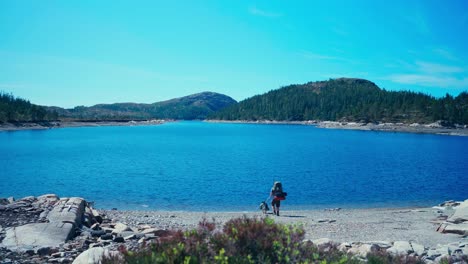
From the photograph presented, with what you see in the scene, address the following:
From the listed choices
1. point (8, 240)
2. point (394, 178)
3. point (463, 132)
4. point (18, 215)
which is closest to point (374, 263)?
point (8, 240)

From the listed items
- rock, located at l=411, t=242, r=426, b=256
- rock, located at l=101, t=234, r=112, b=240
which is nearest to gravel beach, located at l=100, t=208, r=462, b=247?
rock, located at l=411, t=242, r=426, b=256

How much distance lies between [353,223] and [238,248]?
45.8 feet

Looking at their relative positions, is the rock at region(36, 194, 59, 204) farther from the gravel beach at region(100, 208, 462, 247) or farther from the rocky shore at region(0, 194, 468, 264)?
the gravel beach at region(100, 208, 462, 247)

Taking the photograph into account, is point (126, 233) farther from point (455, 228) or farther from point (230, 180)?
point (230, 180)

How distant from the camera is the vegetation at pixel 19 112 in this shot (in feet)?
427

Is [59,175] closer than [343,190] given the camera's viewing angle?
No

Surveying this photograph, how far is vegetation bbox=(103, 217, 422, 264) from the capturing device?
230 inches

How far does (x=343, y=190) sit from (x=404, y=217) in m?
12.1

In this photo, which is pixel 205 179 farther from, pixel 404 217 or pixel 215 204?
pixel 404 217

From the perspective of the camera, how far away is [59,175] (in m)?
38.5

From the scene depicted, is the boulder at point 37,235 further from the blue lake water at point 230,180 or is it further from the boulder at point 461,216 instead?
the boulder at point 461,216

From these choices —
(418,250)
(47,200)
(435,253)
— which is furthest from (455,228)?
(47,200)

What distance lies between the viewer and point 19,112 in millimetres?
140750

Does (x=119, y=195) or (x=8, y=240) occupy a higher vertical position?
(x=8, y=240)
